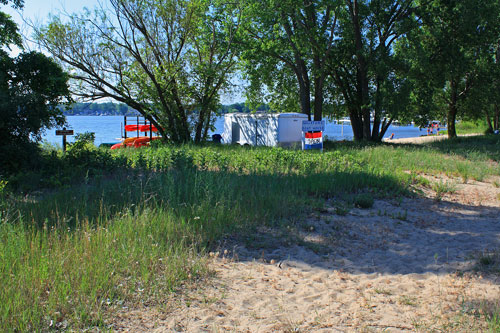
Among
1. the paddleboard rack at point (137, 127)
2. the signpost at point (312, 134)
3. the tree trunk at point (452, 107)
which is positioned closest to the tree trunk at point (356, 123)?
the tree trunk at point (452, 107)

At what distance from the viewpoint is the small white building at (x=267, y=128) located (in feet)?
72.8

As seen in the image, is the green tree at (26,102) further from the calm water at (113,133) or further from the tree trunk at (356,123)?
the tree trunk at (356,123)

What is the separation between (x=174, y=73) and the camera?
61.7ft

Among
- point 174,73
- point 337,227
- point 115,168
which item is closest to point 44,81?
point 115,168

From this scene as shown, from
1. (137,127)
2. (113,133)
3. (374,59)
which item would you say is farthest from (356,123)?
(113,133)

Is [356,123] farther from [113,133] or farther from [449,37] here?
[113,133]

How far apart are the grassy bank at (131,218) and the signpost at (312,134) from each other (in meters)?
4.23

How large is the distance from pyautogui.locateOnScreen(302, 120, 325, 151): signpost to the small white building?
5.42 metres

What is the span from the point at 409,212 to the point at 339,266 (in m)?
3.43

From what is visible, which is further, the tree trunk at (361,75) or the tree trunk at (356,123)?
the tree trunk at (356,123)

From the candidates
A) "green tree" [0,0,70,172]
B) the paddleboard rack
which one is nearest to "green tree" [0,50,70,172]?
"green tree" [0,0,70,172]

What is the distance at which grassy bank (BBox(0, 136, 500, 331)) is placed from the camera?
3.51 meters

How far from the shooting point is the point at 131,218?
5137mm

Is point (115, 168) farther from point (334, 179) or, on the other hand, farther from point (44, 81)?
point (334, 179)
